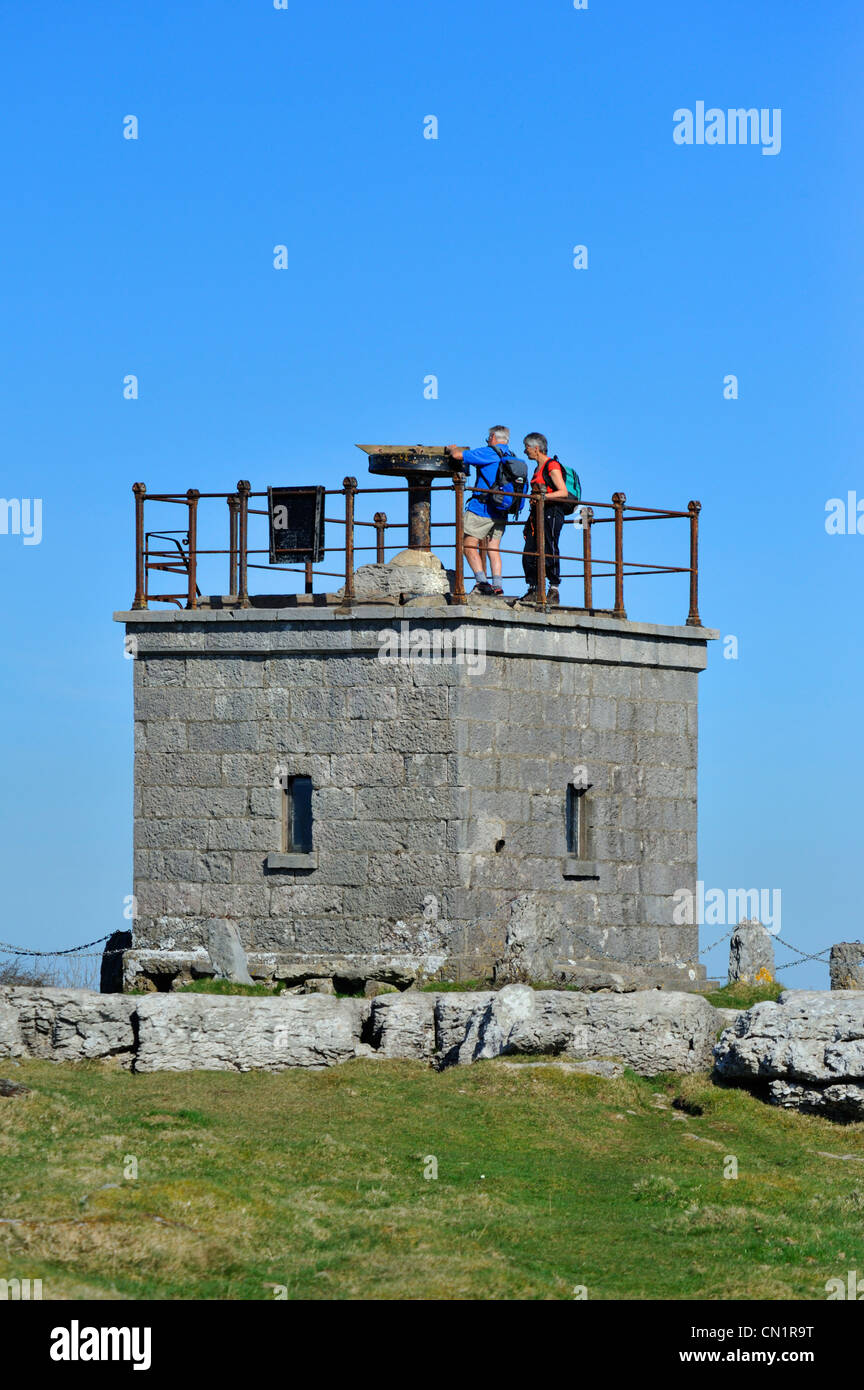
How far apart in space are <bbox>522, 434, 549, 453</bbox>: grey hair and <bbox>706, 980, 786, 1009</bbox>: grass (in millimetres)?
6142

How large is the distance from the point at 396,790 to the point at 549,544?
3.61 m

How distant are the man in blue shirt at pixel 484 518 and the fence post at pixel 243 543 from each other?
2258 millimetres

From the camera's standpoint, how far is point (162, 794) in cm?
2019

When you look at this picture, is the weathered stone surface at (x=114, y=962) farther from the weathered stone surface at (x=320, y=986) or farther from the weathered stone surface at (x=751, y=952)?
the weathered stone surface at (x=751, y=952)

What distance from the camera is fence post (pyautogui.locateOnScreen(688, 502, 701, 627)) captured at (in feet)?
70.3

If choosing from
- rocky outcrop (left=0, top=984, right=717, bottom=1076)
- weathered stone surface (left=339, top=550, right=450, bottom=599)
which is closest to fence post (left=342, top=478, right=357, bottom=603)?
weathered stone surface (left=339, top=550, right=450, bottom=599)

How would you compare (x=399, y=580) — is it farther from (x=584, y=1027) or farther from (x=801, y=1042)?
(x=801, y=1042)

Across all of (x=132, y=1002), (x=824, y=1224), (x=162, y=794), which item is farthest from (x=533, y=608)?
(x=824, y=1224)

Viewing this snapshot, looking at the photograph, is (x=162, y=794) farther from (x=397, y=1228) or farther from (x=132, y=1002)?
(x=397, y=1228)

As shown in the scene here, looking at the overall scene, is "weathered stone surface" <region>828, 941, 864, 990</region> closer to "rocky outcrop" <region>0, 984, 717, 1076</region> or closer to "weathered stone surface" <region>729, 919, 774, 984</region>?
"weathered stone surface" <region>729, 919, 774, 984</region>

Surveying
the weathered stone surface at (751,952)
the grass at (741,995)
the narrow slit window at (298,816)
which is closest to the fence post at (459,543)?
the narrow slit window at (298,816)

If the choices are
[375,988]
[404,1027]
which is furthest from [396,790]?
[404,1027]

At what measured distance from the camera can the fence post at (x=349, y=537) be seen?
19.8 meters
